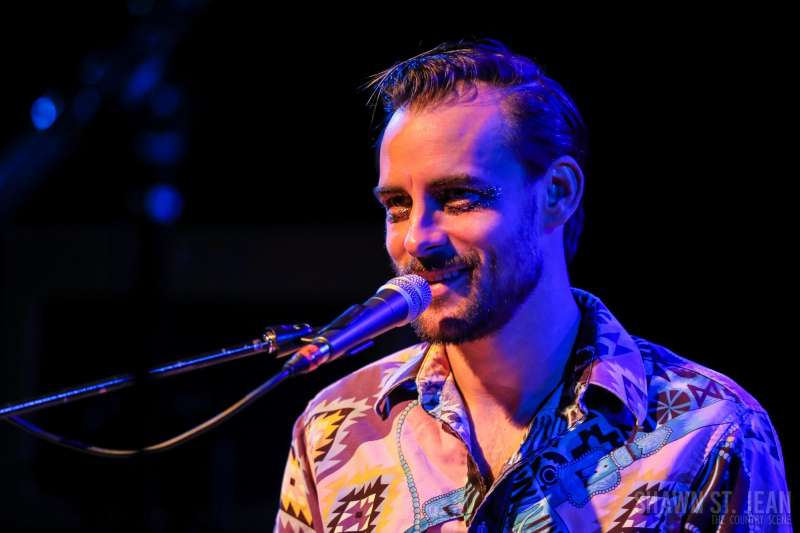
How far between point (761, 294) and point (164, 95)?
2.96 meters

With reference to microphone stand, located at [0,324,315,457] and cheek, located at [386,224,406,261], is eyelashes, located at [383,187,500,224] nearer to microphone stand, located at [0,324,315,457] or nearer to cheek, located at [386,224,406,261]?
cheek, located at [386,224,406,261]

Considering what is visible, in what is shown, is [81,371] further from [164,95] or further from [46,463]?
[164,95]

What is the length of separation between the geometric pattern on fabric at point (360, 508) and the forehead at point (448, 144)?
0.82 m

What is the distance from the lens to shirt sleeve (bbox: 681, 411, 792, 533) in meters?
1.54

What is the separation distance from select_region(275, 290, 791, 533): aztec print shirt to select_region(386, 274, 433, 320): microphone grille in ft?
1.53

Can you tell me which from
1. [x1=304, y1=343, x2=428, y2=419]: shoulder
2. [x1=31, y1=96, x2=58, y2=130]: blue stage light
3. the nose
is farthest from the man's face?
[x1=31, y1=96, x2=58, y2=130]: blue stage light

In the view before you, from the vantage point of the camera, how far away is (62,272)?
14.7 feet

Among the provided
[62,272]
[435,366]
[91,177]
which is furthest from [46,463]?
[435,366]

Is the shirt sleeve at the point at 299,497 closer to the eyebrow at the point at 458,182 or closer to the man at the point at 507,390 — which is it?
the man at the point at 507,390

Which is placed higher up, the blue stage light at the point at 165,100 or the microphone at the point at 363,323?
the blue stage light at the point at 165,100

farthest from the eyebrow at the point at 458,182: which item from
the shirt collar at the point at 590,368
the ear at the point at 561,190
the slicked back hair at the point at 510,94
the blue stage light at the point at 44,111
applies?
the blue stage light at the point at 44,111

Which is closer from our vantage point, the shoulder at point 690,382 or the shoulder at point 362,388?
the shoulder at point 690,382

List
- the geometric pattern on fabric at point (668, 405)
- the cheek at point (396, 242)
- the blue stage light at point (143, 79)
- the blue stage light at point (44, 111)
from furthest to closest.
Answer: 1. the blue stage light at point (44, 111)
2. the blue stage light at point (143, 79)
3. the cheek at point (396, 242)
4. the geometric pattern on fabric at point (668, 405)

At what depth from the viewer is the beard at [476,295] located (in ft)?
5.71
